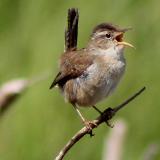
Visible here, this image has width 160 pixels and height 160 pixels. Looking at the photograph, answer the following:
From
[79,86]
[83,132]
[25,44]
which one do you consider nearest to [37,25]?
[25,44]

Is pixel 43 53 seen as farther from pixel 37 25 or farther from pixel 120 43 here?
pixel 120 43

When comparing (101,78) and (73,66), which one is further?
(73,66)

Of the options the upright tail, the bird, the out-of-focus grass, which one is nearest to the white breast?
the bird

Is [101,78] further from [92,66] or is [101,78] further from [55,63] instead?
[55,63]

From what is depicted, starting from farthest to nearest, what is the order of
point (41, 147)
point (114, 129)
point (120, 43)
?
point (41, 147) → point (120, 43) → point (114, 129)

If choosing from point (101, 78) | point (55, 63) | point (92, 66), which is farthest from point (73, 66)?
point (55, 63)
